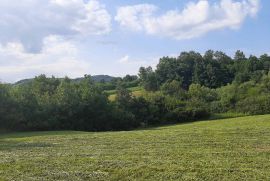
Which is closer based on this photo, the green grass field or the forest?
the green grass field

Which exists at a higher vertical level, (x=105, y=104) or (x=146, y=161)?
(x=105, y=104)

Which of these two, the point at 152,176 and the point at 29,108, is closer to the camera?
the point at 152,176

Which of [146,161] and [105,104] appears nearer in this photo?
[146,161]

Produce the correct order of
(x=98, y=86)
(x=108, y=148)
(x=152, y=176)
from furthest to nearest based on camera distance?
(x=98, y=86) < (x=108, y=148) < (x=152, y=176)

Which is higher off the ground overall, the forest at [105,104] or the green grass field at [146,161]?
the forest at [105,104]

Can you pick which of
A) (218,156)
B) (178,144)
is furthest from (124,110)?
(218,156)

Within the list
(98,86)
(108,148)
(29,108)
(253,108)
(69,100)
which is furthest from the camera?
(253,108)

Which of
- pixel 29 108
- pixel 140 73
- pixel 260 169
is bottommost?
pixel 260 169

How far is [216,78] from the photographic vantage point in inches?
5064

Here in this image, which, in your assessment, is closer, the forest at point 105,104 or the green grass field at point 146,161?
the green grass field at point 146,161

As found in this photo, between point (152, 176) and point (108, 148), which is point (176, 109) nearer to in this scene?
point (108, 148)

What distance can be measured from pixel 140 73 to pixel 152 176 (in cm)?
12401

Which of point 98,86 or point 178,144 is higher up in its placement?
point 98,86

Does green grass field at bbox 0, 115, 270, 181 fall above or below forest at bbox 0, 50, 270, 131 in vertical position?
below
